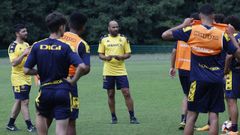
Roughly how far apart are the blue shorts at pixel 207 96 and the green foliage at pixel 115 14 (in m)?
50.6

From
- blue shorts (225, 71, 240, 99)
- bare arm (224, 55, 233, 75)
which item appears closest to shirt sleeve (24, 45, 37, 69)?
bare arm (224, 55, 233, 75)

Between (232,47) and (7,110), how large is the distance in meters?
8.26

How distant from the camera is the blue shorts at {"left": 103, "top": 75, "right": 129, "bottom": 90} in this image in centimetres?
1312

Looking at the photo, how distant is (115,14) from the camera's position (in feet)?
201

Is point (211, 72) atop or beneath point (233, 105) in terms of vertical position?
atop

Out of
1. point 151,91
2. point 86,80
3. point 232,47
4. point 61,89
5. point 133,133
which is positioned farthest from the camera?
point 86,80

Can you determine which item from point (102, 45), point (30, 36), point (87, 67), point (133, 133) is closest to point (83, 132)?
point (133, 133)

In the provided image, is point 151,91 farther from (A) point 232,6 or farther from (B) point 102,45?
(A) point 232,6

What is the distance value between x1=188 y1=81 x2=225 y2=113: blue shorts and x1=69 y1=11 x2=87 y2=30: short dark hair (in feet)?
6.16

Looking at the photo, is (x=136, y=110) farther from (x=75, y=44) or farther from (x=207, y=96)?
(x=75, y=44)

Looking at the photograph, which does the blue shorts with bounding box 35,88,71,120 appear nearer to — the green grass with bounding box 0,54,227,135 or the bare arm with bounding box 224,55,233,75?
the bare arm with bounding box 224,55,233,75

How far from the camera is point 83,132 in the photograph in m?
11.5

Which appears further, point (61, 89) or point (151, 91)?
point (151, 91)

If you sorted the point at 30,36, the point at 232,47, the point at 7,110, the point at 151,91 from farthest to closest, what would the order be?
the point at 30,36 → the point at 151,91 → the point at 7,110 → the point at 232,47
